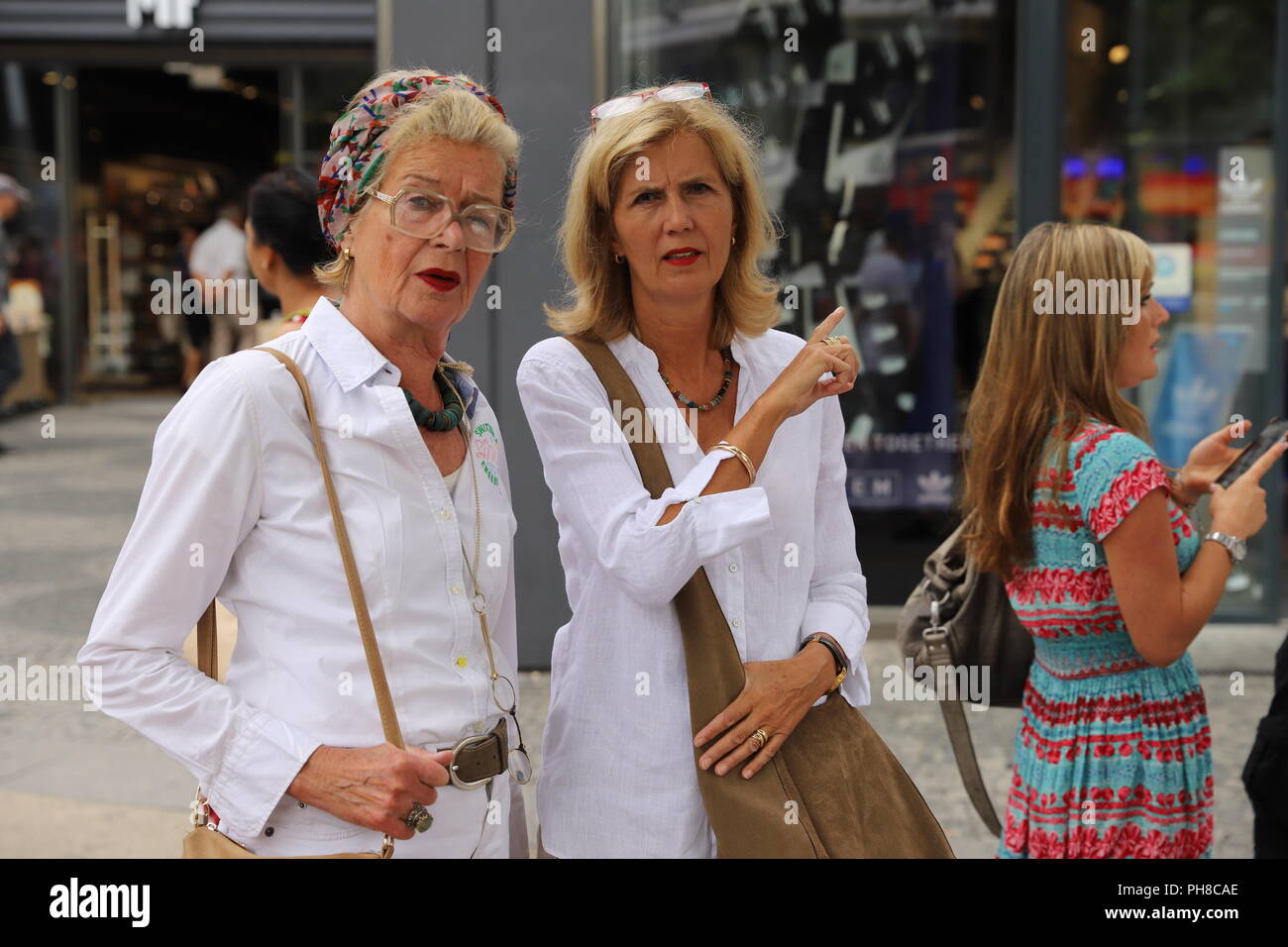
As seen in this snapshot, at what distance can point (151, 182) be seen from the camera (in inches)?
728

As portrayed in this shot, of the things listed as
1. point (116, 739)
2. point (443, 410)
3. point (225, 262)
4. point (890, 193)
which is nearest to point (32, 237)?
point (225, 262)

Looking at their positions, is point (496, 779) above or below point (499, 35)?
below

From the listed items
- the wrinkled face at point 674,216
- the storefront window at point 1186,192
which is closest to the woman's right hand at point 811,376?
the wrinkled face at point 674,216

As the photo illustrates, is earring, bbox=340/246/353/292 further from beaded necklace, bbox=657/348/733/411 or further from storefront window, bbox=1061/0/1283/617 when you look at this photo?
storefront window, bbox=1061/0/1283/617

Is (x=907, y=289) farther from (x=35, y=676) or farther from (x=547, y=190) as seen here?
(x=35, y=676)

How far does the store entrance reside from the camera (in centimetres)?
1683

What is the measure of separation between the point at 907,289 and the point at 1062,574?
488 cm

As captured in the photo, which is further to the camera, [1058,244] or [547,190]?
[547,190]

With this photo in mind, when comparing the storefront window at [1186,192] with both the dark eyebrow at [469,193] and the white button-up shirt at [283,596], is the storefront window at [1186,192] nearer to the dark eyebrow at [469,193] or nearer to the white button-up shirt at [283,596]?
the dark eyebrow at [469,193]

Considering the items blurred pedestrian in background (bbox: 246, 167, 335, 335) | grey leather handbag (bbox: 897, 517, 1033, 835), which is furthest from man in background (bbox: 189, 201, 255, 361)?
grey leather handbag (bbox: 897, 517, 1033, 835)

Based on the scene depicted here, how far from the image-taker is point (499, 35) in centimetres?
650
